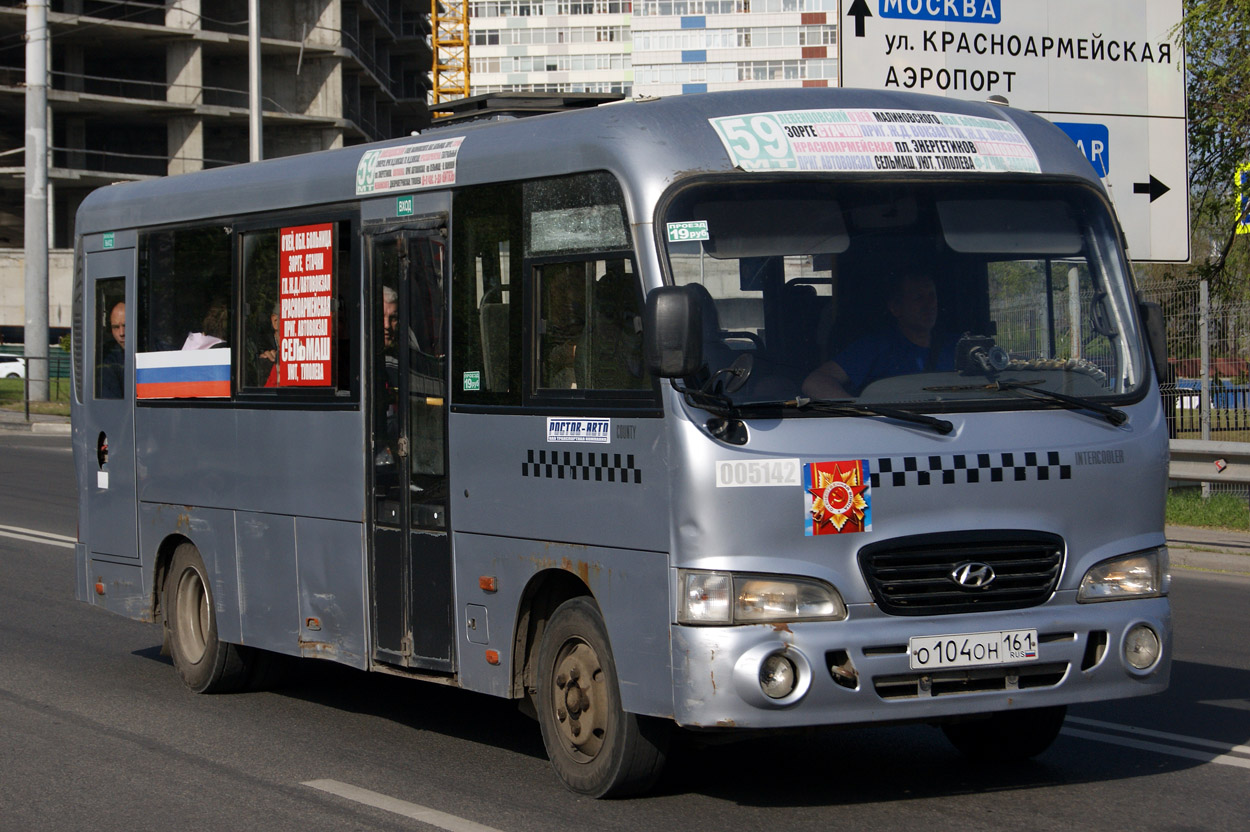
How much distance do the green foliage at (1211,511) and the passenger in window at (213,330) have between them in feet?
38.0

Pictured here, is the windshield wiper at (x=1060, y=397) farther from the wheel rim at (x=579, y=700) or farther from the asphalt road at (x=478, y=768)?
the wheel rim at (x=579, y=700)

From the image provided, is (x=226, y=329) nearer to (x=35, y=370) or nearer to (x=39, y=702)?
(x=39, y=702)

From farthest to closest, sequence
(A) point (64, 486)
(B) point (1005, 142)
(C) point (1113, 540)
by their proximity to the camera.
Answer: (A) point (64, 486) < (B) point (1005, 142) < (C) point (1113, 540)

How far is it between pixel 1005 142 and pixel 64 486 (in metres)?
19.4

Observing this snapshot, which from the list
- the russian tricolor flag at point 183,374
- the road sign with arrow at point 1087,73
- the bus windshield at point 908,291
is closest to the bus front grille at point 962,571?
the bus windshield at point 908,291

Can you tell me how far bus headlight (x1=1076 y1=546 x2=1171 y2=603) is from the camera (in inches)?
256

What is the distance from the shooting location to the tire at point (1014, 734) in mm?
7180

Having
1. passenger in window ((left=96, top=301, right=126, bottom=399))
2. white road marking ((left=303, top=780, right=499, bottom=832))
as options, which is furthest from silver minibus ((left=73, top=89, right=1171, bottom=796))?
passenger in window ((left=96, top=301, right=126, bottom=399))

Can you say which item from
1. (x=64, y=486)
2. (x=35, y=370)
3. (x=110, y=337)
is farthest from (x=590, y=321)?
(x=35, y=370)

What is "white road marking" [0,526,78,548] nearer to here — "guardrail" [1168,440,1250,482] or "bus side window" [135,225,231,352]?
"bus side window" [135,225,231,352]

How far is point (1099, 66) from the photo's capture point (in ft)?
61.7

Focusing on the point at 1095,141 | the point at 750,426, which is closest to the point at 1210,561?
the point at 1095,141

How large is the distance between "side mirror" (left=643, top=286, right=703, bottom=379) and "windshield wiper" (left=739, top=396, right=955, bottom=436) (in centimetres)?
32

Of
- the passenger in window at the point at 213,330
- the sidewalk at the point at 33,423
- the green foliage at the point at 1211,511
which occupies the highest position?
the passenger in window at the point at 213,330
